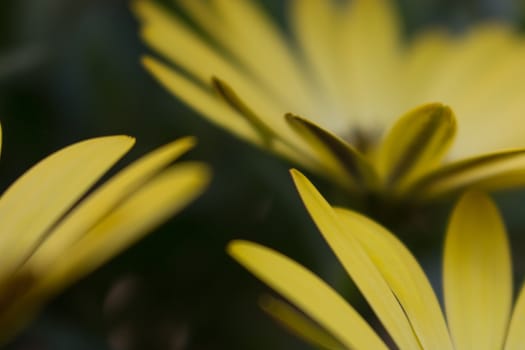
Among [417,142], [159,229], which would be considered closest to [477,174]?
[417,142]

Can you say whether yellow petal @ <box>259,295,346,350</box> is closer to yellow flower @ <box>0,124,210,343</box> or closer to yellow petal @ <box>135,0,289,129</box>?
yellow flower @ <box>0,124,210,343</box>

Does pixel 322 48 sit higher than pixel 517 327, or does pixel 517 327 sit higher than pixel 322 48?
pixel 322 48

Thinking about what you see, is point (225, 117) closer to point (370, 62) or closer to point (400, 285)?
point (400, 285)

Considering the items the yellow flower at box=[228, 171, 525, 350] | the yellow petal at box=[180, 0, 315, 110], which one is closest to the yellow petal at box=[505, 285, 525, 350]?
the yellow flower at box=[228, 171, 525, 350]

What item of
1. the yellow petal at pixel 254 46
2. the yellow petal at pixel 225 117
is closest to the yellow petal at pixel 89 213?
the yellow petal at pixel 225 117

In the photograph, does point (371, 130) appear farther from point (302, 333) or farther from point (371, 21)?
point (302, 333)

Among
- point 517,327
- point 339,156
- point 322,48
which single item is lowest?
point 517,327
